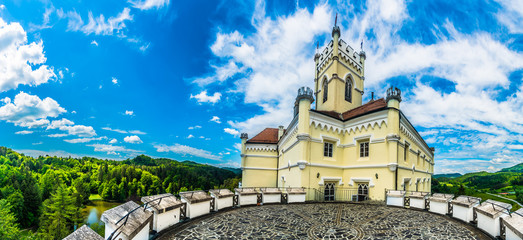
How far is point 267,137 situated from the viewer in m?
26.8

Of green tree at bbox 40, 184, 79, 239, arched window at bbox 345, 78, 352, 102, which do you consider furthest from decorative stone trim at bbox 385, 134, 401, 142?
green tree at bbox 40, 184, 79, 239

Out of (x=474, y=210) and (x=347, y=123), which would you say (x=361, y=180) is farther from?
(x=474, y=210)

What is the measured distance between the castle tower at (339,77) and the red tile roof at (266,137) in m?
7.47

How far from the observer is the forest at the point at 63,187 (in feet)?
114

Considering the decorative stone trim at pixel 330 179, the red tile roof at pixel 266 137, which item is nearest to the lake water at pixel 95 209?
the red tile roof at pixel 266 137

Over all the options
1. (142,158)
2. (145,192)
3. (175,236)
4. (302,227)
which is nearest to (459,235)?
(302,227)

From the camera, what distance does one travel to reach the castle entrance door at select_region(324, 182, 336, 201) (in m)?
14.0

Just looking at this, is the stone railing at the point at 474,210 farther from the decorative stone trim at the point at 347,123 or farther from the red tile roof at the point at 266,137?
the red tile roof at the point at 266,137

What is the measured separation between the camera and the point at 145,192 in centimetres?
7988

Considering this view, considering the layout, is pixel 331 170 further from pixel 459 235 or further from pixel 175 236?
pixel 175 236

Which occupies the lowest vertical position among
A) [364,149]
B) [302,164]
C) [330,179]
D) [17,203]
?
[17,203]

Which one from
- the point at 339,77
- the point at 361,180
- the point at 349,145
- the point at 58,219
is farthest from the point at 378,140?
the point at 58,219

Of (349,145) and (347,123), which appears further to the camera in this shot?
(347,123)

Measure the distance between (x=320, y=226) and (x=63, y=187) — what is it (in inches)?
2209
